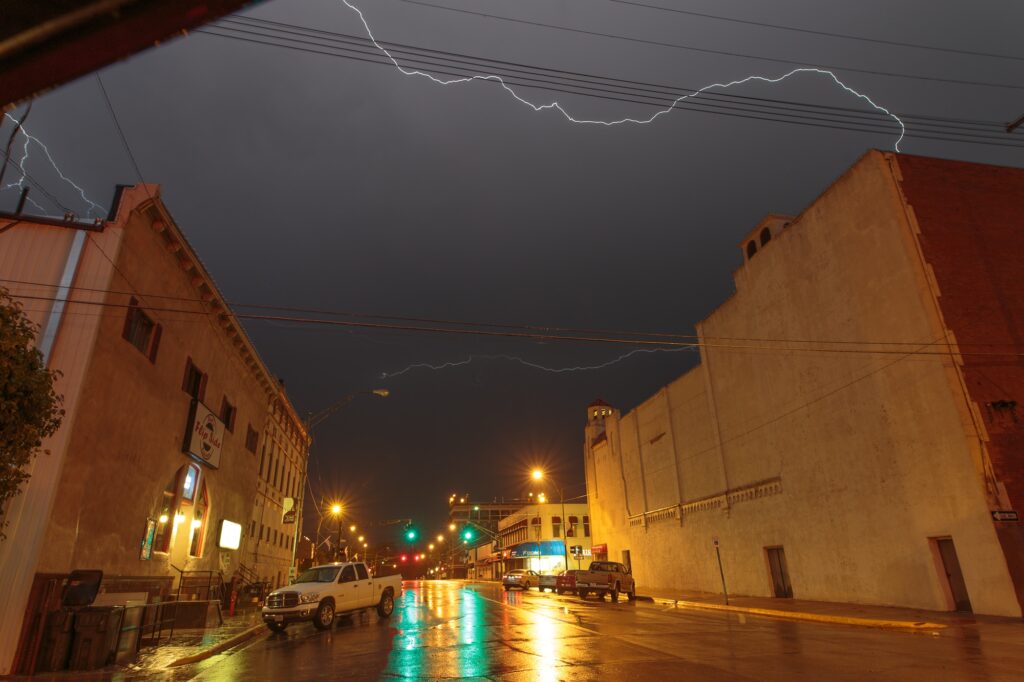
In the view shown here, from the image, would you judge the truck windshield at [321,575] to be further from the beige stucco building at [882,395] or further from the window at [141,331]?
the beige stucco building at [882,395]

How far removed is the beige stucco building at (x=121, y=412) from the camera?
11680mm

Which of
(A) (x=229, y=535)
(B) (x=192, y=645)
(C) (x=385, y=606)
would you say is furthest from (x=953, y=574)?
(A) (x=229, y=535)

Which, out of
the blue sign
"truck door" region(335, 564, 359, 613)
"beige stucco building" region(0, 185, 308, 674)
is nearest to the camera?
"beige stucco building" region(0, 185, 308, 674)

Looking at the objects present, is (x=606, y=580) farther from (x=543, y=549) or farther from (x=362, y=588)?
(x=543, y=549)

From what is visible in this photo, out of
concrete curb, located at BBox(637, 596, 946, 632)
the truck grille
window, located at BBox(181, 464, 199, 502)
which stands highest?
window, located at BBox(181, 464, 199, 502)

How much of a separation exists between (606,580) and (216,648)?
21.3 meters

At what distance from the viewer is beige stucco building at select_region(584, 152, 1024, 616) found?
57.4 ft

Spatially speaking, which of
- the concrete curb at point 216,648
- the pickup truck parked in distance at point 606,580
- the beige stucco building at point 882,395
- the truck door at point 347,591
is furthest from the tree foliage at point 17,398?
the pickup truck parked in distance at point 606,580

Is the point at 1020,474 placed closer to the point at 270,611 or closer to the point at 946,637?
the point at 946,637

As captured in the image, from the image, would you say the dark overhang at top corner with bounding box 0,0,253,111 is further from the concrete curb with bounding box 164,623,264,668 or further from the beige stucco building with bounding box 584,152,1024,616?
the beige stucco building with bounding box 584,152,1024,616

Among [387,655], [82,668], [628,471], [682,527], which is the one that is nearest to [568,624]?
[387,655]

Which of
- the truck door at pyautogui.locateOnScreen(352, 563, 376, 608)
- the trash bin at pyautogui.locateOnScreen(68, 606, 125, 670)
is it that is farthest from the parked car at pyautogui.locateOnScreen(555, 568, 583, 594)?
the trash bin at pyautogui.locateOnScreen(68, 606, 125, 670)

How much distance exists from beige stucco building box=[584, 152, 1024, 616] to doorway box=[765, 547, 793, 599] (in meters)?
0.07

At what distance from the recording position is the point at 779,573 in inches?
1045
